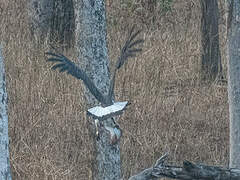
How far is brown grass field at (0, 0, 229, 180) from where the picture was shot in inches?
178

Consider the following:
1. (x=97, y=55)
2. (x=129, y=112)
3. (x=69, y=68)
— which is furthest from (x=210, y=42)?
(x=69, y=68)

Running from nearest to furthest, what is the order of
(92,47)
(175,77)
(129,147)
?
(92,47)
(129,147)
(175,77)

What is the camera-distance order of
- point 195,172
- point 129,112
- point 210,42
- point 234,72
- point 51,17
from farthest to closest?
point 51,17 < point 210,42 < point 129,112 < point 234,72 < point 195,172

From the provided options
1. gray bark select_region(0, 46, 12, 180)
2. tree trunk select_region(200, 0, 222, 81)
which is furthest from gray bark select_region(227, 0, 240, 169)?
tree trunk select_region(200, 0, 222, 81)

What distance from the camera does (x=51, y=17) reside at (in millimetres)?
6848

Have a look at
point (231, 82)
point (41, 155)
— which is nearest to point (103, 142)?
point (41, 155)

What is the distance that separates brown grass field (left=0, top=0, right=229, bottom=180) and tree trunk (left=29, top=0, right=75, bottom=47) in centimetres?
50

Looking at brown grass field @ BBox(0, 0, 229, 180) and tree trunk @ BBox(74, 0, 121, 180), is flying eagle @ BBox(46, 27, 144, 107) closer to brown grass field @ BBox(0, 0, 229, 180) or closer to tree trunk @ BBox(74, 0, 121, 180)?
tree trunk @ BBox(74, 0, 121, 180)

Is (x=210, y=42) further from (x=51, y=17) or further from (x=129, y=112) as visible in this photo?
(x=51, y=17)

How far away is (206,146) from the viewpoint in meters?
4.87

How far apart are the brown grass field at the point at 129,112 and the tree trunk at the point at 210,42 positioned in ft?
0.40

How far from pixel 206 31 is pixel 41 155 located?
2305 millimetres

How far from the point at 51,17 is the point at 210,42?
184 cm

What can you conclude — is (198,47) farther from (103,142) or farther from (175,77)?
(103,142)
